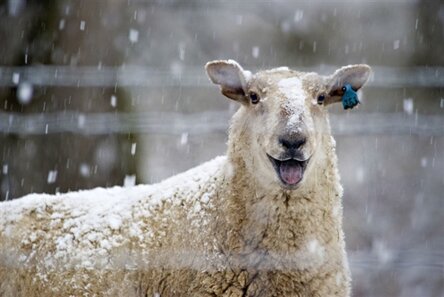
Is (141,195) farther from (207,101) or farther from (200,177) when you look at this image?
(207,101)

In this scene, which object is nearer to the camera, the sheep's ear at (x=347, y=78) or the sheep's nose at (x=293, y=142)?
the sheep's nose at (x=293, y=142)

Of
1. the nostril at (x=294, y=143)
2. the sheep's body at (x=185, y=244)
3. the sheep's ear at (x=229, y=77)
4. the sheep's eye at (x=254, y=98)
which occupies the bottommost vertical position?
the sheep's body at (x=185, y=244)

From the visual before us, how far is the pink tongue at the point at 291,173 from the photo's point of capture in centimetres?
319

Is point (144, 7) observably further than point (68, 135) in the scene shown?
Yes

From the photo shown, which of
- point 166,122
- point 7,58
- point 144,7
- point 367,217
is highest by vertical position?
point 144,7

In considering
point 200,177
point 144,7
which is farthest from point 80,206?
point 144,7

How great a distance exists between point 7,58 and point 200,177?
2696mm

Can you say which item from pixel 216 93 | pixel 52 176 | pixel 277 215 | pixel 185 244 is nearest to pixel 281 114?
pixel 277 215

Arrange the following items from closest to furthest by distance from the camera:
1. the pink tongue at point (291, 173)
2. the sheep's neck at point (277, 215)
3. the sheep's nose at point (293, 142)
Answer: the sheep's nose at point (293, 142), the pink tongue at point (291, 173), the sheep's neck at point (277, 215)

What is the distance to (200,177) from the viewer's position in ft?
12.0

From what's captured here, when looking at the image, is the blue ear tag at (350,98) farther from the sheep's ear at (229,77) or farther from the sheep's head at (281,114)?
the sheep's ear at (229,77)

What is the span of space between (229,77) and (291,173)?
2.32 feet

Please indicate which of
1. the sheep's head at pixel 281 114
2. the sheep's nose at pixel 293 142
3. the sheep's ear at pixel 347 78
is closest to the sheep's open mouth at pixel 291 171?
the sheep's head at pixel 281 114

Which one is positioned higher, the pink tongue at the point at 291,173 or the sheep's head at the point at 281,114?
the sheep's head at the point at 281,114
